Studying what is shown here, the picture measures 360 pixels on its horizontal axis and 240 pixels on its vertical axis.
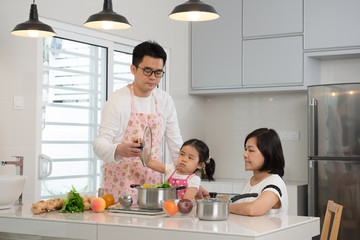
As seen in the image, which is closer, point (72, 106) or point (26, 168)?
point (26, 168)

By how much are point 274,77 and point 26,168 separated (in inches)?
90.4

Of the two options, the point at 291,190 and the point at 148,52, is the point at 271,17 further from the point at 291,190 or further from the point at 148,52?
the point at 148,52

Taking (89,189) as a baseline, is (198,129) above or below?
above

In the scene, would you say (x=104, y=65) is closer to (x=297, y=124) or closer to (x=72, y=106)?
(x=72, y=106)

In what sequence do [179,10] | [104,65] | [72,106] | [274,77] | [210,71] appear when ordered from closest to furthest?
[179,10], [72,106], [104,65], [274,77], [210,71]

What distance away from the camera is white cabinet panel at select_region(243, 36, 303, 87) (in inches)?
180

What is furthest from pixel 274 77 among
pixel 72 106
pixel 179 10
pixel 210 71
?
pixel 179 10

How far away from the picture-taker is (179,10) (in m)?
2.66

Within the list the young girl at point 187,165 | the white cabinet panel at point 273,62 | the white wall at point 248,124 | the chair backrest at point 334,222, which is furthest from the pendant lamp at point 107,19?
the white wall at point 248,124

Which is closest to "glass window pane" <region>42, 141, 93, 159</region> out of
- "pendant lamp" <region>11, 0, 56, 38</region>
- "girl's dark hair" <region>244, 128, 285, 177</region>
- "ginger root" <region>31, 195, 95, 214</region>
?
"pendant lamp" <region>11, 0, 56, 38</region>

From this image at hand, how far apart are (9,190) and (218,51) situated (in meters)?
2.93

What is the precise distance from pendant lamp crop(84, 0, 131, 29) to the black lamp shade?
231mm

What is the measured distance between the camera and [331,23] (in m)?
4.40

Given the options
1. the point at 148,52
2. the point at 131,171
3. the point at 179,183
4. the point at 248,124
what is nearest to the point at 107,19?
the point at 148,52
